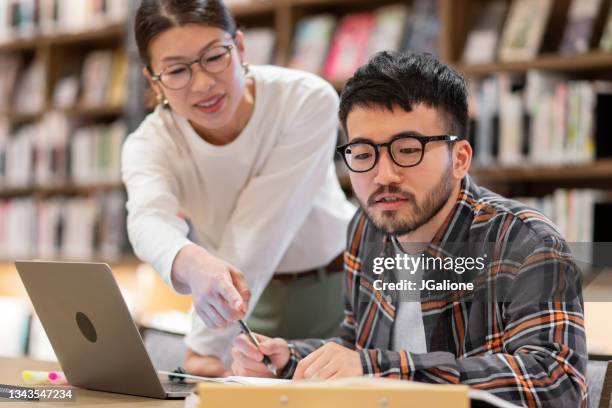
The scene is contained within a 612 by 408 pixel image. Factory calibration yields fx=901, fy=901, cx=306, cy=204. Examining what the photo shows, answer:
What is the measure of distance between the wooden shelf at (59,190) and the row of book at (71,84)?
42cm

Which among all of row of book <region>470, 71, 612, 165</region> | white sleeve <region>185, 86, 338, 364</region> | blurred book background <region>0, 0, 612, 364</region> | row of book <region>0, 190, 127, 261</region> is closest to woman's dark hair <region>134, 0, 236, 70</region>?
white sleeve <region>185, 86, 338, 364</region>

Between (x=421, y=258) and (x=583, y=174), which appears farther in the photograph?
(x=583, y=174)

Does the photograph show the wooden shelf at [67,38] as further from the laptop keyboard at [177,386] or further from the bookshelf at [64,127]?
the laptop keyboard at [177,386]

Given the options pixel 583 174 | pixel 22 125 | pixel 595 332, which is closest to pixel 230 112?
pixel 595 332

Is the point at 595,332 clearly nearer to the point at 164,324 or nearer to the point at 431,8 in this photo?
the point at 164,324

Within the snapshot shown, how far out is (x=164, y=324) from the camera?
9.71ft

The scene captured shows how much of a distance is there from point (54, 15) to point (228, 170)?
330 centimetres

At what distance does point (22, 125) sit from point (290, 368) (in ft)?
13.5

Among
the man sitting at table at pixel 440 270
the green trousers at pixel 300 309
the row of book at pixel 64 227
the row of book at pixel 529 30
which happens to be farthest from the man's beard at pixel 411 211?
the row of book at pixel 64 227

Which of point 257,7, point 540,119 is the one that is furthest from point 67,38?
point 540,119

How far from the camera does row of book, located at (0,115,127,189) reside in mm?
4660

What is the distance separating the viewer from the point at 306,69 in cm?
382

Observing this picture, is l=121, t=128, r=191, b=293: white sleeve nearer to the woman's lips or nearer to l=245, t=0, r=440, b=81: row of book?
the woman's lips

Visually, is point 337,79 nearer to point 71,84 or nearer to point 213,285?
point 71,84
